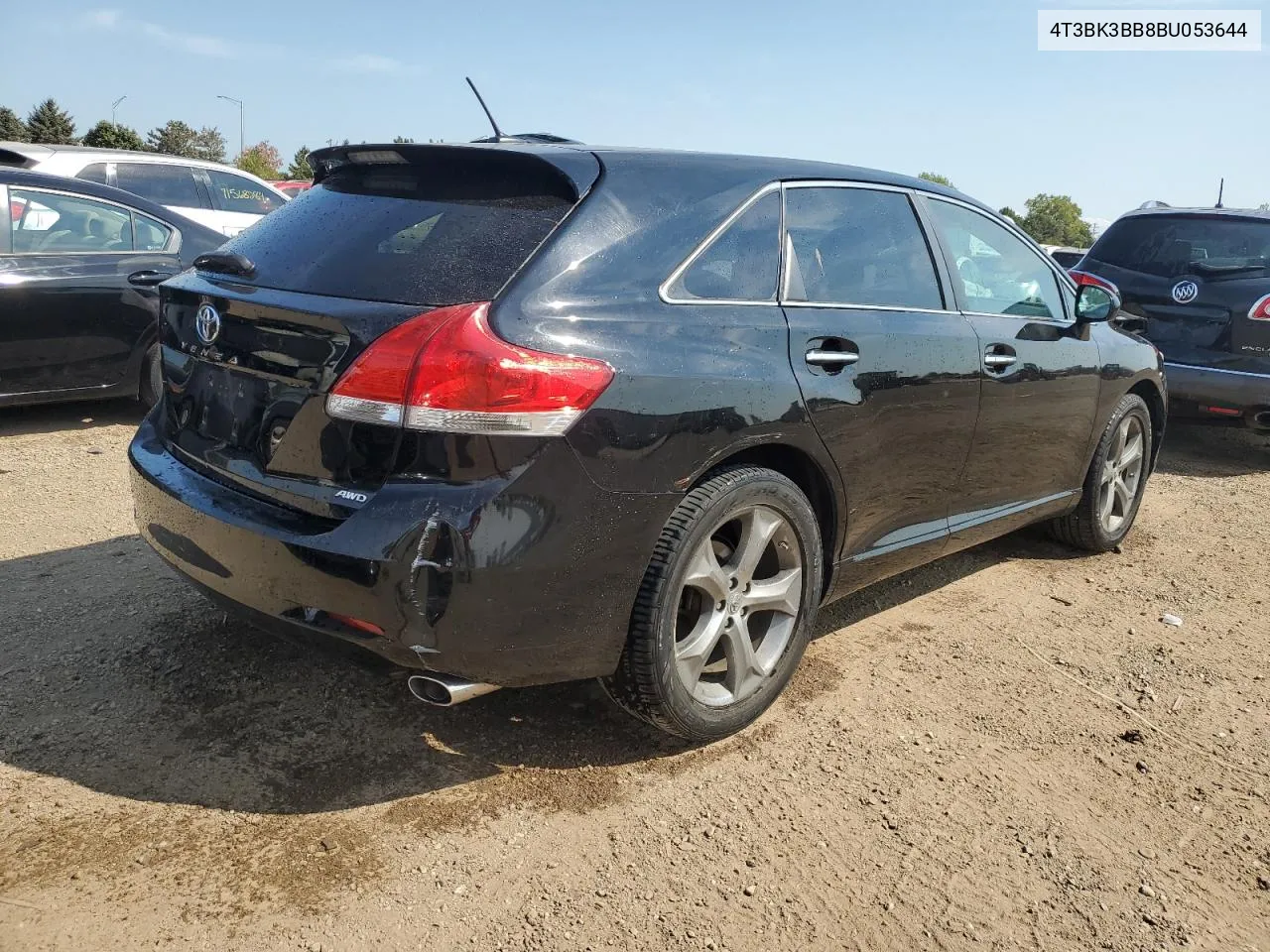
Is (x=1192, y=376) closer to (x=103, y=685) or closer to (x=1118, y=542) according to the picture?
(x=1118, y=542)

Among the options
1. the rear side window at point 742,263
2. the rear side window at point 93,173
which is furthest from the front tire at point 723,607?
the rear side window at point 93,173

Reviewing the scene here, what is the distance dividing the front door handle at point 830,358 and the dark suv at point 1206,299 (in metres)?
4.77

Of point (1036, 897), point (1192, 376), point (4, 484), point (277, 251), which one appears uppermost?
point (277, 251)

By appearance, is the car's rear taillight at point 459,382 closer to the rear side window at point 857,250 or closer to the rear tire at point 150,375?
the rear side window at point 857,250

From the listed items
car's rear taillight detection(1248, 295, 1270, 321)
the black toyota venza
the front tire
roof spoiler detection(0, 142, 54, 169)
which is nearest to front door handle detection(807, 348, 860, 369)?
the black toyota venza

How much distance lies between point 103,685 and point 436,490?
1530mm

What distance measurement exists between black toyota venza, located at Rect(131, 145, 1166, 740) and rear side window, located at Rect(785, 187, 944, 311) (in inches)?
0.5

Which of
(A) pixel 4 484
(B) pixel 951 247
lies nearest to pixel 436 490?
(B) pixel 951 247

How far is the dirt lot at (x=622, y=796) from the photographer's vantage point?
226 cm

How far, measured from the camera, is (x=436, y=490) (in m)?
2.33

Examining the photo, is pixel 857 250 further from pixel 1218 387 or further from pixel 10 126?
pixel 10 126

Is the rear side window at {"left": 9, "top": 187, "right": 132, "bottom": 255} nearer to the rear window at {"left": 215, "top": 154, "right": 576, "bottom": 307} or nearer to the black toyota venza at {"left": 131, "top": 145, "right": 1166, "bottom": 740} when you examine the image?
the black toyota venza at {"left": 131, "top": 145, "right": 1166, "bottom": 740}

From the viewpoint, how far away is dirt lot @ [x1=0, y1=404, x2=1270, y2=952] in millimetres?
2264

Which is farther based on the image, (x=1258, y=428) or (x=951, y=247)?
(x=1258, y=428)
